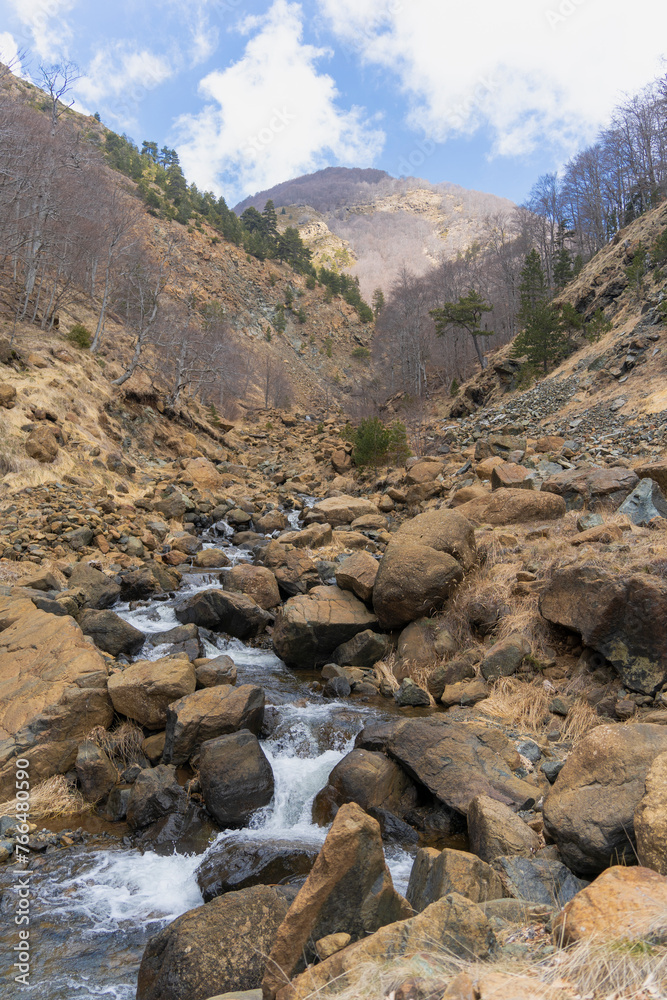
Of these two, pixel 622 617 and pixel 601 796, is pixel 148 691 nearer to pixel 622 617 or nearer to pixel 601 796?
pixel 601 796

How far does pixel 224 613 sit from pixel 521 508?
626 centimetres

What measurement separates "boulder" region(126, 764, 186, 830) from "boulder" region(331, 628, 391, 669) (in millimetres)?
3847

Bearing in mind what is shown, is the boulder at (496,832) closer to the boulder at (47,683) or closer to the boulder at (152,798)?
the boulder at (152,798)

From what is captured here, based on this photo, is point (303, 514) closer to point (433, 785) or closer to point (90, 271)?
point (433, 785)

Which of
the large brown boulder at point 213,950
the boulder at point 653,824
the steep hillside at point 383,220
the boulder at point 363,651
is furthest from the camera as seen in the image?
the steep hillside at point 383,220

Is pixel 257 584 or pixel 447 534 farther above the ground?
pixel 447 534

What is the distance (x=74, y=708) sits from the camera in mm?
6367

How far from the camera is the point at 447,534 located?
32.3ft

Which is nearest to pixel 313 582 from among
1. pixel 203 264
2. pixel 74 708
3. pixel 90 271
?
pixel 74 708

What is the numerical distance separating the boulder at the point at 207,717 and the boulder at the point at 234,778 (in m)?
0.29

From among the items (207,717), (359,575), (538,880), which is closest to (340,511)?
(359,575)

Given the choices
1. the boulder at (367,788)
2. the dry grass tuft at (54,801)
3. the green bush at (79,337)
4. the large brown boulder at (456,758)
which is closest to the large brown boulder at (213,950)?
the boulder at (367,788)

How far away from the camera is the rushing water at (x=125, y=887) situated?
3.96m

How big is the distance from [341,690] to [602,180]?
49019mm
